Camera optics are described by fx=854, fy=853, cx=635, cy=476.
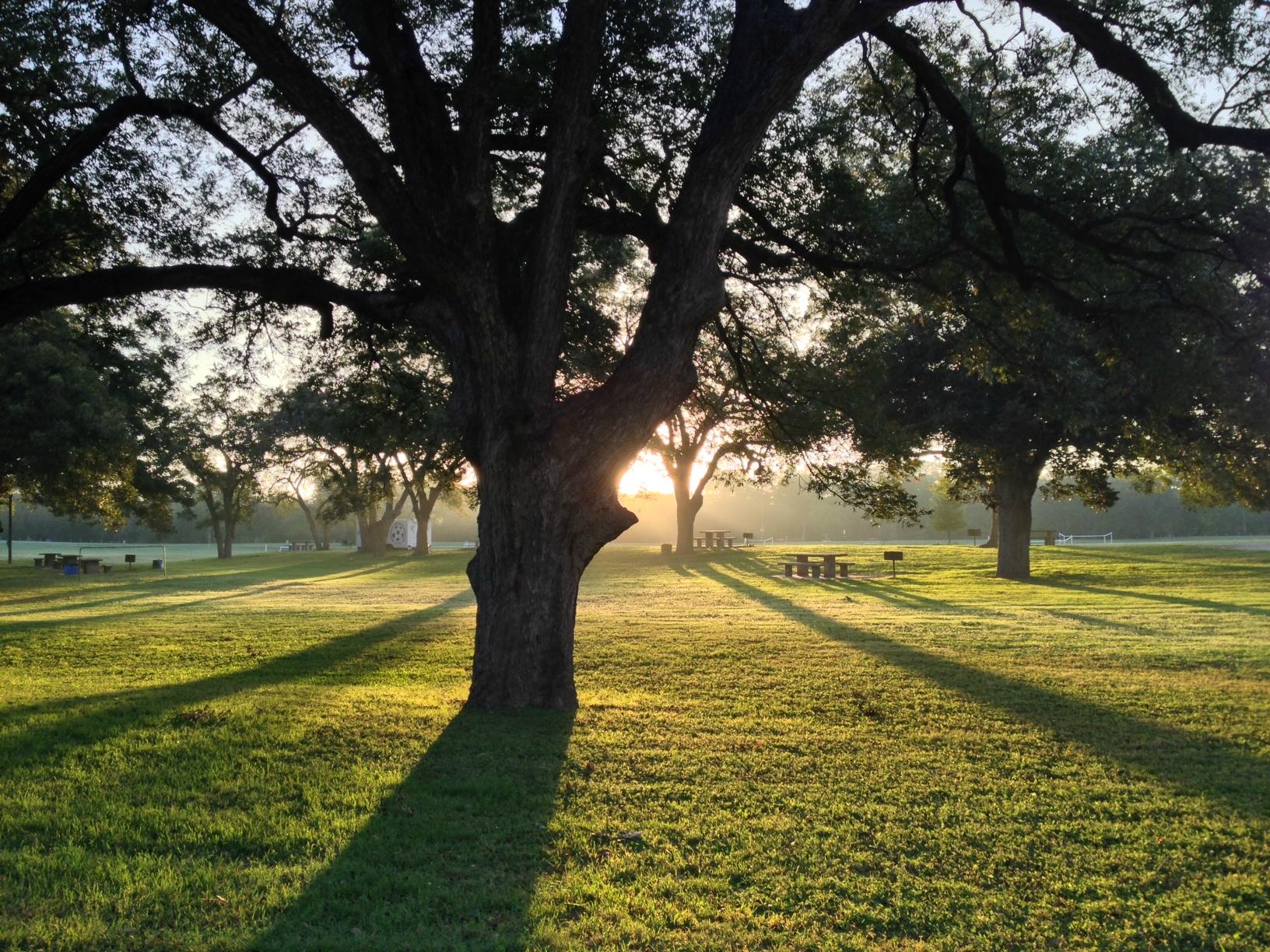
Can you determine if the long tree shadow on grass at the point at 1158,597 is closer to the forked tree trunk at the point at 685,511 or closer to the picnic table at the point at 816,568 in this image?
the picnic table at the point at 816,568

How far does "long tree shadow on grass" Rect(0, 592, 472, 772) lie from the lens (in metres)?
6.04

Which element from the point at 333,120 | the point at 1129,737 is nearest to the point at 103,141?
the point at 333,120

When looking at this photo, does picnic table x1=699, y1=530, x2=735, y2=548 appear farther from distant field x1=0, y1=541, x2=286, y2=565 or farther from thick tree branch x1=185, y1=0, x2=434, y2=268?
thick tree branch x1=185, y1=0, x2=434, y2=268

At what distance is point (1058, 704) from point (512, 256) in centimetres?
631

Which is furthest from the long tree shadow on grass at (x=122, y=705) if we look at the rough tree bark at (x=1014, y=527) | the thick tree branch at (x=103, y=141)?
the rough tree bark at (x=1014, y=527)

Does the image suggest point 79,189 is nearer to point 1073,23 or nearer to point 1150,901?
point 1073,23

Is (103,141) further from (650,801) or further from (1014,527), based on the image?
(1014,527)

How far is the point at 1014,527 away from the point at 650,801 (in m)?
26.9

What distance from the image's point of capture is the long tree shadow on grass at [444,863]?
323cm

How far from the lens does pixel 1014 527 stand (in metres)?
28.6

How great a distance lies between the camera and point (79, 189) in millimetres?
9031

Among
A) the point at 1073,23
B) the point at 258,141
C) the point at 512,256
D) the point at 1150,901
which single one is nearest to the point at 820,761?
the point at 1150,901

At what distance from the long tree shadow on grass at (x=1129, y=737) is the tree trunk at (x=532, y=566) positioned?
3926mm

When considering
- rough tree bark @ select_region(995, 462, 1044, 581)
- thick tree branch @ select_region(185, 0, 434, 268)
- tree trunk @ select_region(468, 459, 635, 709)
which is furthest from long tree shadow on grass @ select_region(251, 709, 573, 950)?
rough tree bark @ select_region(995, 462, 1044, 581)
